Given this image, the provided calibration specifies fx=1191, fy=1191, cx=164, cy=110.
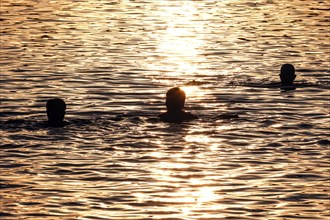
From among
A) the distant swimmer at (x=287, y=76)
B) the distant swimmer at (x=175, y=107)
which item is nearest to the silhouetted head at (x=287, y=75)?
the distant swimmer at (x=287, y=76)

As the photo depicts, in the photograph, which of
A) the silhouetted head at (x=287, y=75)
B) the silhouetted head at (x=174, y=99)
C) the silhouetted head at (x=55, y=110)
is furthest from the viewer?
the silhouetted head at (x=287, y=75)

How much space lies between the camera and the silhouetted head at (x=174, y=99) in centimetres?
3147

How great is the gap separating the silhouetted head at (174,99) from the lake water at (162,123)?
0.53m

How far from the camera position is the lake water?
23688 millimetres

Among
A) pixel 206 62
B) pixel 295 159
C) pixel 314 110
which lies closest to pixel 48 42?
pixel 206 62

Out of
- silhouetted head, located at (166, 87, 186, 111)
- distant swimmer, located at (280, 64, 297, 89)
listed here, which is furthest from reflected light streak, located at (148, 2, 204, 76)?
silhouetted head, located at (166, 87, 186, 111)

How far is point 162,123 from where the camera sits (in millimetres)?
31875

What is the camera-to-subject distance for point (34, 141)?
29500 mm

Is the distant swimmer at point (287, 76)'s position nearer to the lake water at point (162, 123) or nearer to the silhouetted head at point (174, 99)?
the lake water at point (162, 123)

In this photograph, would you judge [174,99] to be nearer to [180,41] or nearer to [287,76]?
[287,76]

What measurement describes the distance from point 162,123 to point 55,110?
3035mm

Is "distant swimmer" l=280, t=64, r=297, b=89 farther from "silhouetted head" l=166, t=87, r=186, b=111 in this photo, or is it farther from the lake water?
"silhouetted head" l=166, t=87, r=186, b=111

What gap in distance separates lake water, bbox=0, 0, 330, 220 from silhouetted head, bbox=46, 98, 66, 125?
1.09 ft

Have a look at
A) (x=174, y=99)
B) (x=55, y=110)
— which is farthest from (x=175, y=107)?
(x=55, y=110)
